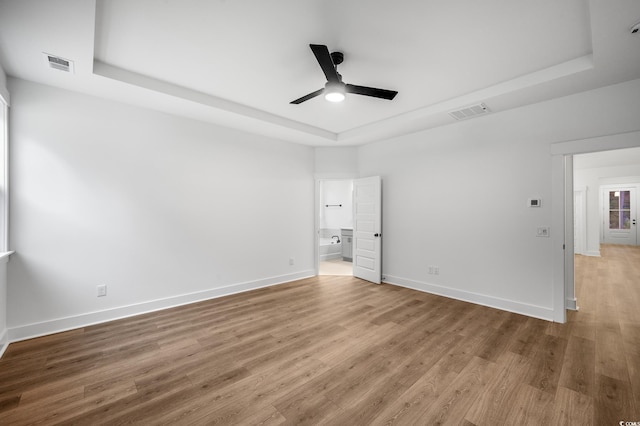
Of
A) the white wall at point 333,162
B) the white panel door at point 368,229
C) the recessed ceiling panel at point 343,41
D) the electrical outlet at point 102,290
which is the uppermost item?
the recessed ceiling panel at point 343,41

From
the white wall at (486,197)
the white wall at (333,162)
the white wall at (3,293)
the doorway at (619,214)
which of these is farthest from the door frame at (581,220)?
the white wall at (3,293)

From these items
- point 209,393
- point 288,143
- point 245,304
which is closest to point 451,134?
point 288,143

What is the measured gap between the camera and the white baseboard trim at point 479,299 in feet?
11.4

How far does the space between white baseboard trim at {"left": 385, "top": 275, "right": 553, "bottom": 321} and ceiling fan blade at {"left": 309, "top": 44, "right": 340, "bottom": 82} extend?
3.66m

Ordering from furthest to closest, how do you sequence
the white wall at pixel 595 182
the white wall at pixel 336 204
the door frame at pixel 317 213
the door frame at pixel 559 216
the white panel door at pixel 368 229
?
the white wall at pixel 336 204, the white wall at pixel 595 182, the door frame at pixel 317 213, the white panel door at pixel 368 229, the door frame at pixel 559 216

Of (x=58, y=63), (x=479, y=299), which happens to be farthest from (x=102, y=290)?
(x=479, y=299)

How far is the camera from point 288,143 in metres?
5.32

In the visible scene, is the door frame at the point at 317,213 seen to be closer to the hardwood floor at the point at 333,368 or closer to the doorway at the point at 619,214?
the hardwood floor at the point at 333,368

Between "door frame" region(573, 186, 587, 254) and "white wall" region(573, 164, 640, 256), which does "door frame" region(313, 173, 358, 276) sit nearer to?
"door frame" region(573, 186, 587, 254)

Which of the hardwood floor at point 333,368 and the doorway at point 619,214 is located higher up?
the doorway at point 619,214

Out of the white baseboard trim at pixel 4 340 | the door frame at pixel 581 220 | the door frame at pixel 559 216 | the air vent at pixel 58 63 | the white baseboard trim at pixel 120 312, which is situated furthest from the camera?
the door frame at pixel 581 220

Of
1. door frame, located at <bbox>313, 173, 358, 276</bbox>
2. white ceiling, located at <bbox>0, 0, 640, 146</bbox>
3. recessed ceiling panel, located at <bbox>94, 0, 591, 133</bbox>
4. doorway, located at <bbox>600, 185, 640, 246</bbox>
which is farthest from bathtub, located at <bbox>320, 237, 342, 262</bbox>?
doorway, located at <bbox>600, 185, 640, 246</bbox>

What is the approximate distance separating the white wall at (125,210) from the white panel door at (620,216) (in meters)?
12.7

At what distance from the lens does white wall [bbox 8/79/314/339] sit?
2.96 m
